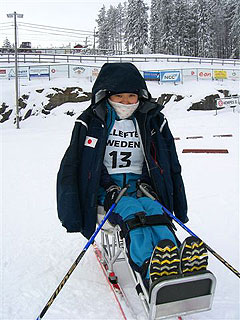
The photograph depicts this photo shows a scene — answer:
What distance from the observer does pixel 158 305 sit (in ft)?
5.98

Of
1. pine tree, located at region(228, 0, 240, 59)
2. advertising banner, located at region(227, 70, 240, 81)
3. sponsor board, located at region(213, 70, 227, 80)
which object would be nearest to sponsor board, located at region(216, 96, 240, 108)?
sponsor board, located at region(213, 70, 227, 80)

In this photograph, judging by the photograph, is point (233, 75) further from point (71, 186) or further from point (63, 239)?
point (71, 186)

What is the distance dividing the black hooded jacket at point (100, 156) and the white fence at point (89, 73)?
22071 mm

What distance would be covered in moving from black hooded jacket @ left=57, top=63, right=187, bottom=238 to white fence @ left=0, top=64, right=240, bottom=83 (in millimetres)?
22071

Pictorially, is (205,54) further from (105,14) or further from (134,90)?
(134,90)

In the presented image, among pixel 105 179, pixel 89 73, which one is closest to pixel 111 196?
pixel 105 179

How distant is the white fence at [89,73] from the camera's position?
76.6 feet

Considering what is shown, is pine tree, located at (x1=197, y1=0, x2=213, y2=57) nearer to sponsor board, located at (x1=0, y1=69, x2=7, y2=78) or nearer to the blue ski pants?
sponsor board, located at (x1=0, y1=69, x2=7, y2=78)

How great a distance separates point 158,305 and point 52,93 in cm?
2164

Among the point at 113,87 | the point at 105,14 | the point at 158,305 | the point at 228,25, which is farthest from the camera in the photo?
the point at 105,14

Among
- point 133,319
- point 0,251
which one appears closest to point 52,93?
point 0,251

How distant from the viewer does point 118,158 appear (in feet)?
9.63

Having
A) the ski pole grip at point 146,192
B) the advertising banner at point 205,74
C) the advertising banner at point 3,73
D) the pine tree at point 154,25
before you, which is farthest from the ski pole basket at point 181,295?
the pine tree at point 154,25

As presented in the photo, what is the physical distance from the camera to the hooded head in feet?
9.14
